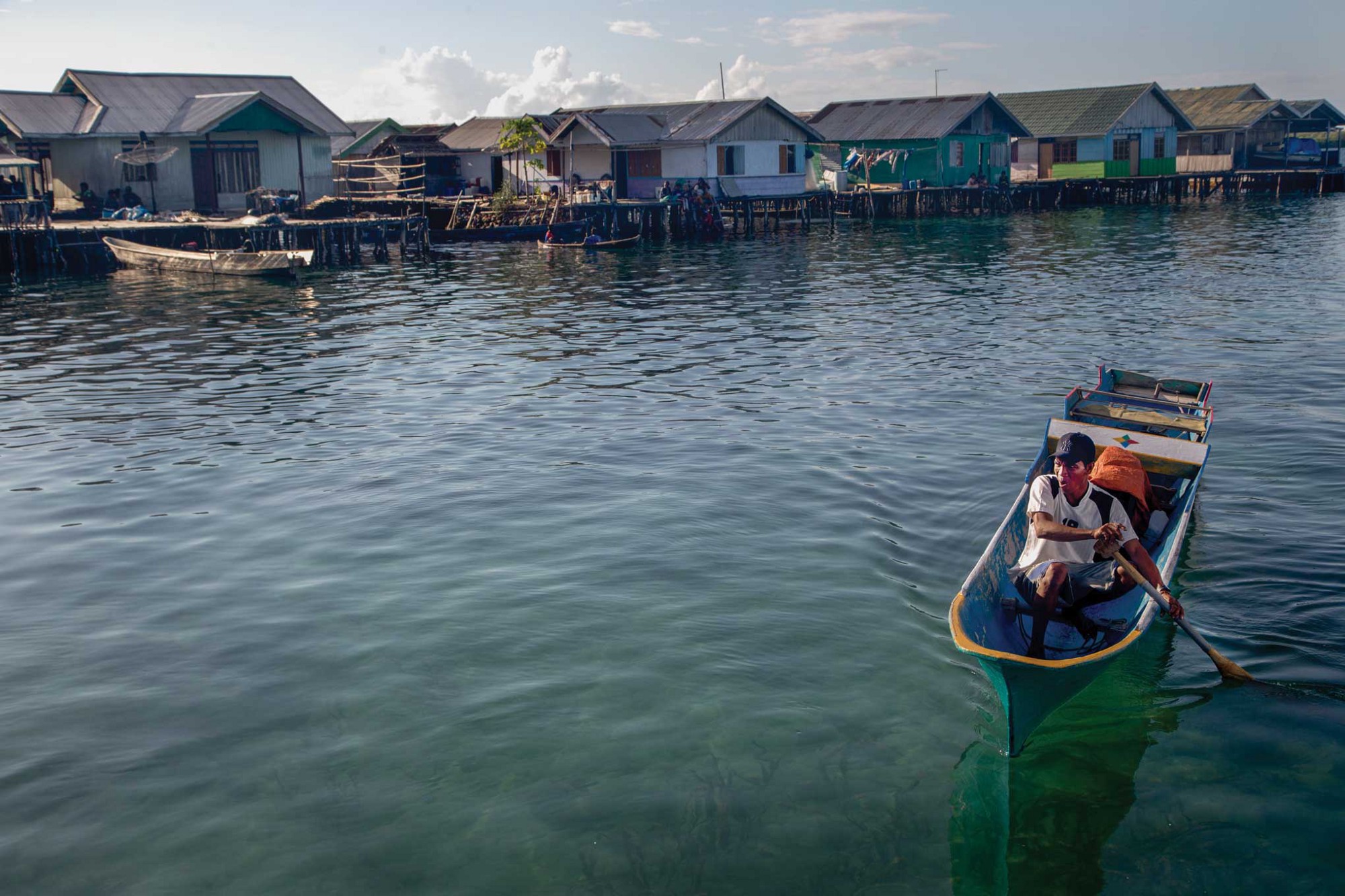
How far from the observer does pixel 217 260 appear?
1342 inches

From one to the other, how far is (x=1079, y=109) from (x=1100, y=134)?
8.69 ft

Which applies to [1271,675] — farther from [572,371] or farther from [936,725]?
[572,371]

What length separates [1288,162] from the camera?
67.9 meters

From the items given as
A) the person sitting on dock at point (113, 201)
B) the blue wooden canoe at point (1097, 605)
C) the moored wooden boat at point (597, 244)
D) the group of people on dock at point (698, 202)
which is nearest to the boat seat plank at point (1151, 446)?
the blue wooden canoe at point (1097, 605)

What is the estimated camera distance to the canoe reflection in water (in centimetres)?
595

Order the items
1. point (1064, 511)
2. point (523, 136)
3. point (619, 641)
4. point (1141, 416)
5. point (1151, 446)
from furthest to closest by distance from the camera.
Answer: point (523, 136) < point (1141, 416) < point (1151, 446) < point (619, 641) < point (1064, 511)

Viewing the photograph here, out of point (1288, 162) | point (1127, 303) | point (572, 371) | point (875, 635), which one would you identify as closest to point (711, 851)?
point (875, 635)

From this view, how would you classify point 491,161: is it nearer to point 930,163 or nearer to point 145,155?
point 145,155

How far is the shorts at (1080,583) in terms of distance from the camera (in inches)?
295

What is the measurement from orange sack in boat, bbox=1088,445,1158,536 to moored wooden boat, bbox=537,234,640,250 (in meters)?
33.9

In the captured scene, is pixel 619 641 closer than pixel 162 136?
Yes

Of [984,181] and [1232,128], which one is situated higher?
[1232,128]

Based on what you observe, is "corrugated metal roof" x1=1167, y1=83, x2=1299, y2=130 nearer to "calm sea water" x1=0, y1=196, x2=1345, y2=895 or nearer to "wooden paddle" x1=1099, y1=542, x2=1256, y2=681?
→ "calm sea water" x1=0, y1=196, x2=1345, y2=895

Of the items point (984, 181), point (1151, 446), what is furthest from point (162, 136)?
point (1151, 446)
